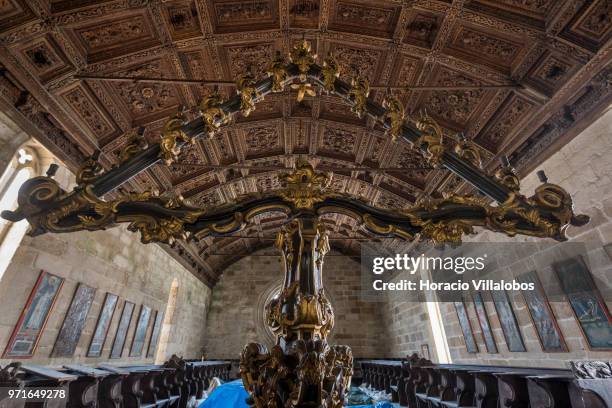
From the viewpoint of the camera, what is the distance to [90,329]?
18.3 feet

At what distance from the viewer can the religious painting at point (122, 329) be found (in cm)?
634

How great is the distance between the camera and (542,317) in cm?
453

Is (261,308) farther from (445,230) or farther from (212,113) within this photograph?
(445,230)

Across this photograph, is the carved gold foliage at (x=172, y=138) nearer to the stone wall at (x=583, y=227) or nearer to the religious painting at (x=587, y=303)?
the stone wall at (x=583, y=227)

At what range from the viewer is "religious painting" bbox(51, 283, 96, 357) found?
15.6 ft

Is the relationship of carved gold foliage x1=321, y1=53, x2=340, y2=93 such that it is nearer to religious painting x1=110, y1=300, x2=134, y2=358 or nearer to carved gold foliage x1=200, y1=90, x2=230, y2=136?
carved gold foliage x1=200, y1=90, x2=230, y2=136

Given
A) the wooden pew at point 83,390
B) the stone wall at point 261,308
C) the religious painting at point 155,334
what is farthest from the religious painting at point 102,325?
the stone wall at point 261,308

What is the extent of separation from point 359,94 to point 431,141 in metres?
0.63

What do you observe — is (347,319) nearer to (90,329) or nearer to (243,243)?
(243,243)

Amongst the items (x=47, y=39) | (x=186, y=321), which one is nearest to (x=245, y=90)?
(x=47, y=39)

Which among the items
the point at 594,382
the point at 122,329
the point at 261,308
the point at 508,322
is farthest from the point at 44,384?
the point at 261,308

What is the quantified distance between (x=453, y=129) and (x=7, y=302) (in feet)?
25.0

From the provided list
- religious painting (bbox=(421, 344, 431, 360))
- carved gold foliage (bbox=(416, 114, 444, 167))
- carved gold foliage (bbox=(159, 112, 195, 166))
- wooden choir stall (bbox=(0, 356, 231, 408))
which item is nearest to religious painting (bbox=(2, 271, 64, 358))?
wooden choir stall (bbox=(0, 356, 231, 408))

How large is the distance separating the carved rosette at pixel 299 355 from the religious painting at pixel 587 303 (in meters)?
4.19
